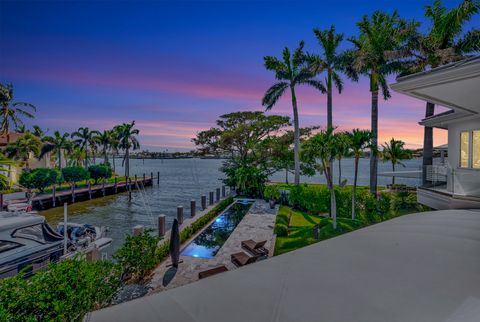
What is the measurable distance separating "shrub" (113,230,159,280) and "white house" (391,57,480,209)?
9441 millimetres

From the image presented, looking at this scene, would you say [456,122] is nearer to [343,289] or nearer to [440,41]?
[343,289]

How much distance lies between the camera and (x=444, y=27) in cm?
1811

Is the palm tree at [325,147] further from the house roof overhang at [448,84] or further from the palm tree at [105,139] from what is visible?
the palm tree at [105,139]

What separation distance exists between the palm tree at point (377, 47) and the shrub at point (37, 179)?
121ft

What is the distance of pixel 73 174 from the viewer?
123 ft

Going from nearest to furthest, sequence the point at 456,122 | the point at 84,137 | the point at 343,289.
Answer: the point at 343,289, the point at 456,122, the point at 84,137

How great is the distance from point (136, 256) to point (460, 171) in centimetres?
1163

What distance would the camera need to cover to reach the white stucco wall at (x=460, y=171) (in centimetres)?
730

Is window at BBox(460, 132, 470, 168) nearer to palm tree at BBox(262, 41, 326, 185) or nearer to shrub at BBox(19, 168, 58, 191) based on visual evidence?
palm tree at BBox(262, 41, 326, 185)

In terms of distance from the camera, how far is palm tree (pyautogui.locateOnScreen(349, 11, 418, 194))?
20.1m

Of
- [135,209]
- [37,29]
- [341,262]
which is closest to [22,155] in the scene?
[135,209]

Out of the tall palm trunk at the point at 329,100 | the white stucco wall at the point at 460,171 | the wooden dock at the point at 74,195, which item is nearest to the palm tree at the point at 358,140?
the white stucco wall at the point at 460,171

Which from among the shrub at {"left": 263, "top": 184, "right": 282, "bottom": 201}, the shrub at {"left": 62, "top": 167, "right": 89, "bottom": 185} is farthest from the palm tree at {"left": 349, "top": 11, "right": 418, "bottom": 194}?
the shrub at {"left": 62, "top": 167, "right": 89, "bottom": 185}

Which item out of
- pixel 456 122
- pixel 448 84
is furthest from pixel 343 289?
pixel 456 122
